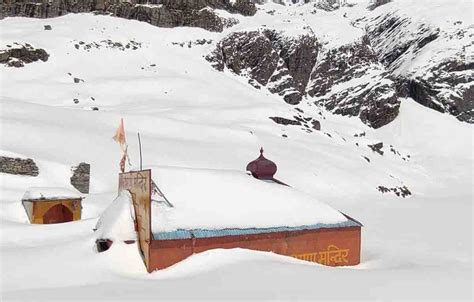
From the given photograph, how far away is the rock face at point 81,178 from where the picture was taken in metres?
20.1

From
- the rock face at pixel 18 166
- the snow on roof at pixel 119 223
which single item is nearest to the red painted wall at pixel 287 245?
the snow on roof at pixel 119 223

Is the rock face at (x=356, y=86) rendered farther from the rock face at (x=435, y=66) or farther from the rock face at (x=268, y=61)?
the rock face at (x=435, y=66)

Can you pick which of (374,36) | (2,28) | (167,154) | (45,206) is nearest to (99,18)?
(2,28)

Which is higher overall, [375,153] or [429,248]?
[429,248]

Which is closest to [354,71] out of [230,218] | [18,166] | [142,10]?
[142,10]

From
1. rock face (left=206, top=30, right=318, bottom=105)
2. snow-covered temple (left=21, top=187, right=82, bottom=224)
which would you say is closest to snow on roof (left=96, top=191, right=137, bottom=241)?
snow-covered temple (left=21, top=187, right=82, bottom=224)

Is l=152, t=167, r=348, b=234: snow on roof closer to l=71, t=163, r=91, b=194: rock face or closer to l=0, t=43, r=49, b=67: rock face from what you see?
l=71, t=163, r=91, b=194: rock face

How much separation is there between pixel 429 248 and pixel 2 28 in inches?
1914

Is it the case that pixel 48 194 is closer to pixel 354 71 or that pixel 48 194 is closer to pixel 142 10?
pixel 142 10

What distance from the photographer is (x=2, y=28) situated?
48.0 meters

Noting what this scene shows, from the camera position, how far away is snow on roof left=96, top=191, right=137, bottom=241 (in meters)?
10.6

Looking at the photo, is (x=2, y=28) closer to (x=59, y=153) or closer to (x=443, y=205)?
(x=59, y=153)

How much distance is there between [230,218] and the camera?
11.2m

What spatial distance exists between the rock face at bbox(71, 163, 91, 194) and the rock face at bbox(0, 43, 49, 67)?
86.4 ft
